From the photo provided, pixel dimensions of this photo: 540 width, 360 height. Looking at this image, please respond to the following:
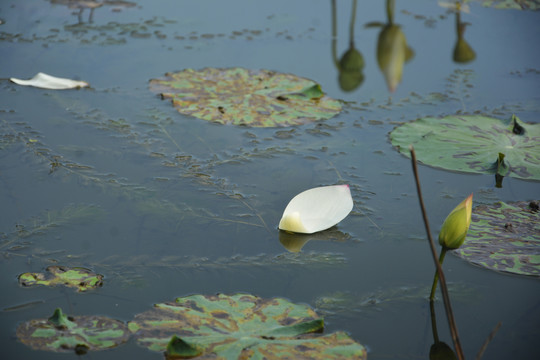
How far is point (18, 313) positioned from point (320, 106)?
1.56m

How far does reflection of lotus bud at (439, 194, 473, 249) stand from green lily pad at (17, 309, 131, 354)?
72 cm

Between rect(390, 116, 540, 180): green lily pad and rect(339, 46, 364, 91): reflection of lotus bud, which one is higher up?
rect(339, 46, 364, 91): reflection of lotus bud

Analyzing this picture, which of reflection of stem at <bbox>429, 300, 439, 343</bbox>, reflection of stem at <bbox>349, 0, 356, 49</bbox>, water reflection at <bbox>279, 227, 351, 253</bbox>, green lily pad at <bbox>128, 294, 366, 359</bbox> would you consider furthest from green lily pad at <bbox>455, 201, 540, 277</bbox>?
reflection of stem at <bbox>349, 0, 356, 49</bbox>

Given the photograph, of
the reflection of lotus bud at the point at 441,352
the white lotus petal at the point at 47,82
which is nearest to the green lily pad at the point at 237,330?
the reflection of lotus bud at the point at 441,352

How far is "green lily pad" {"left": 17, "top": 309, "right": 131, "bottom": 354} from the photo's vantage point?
1199 mm

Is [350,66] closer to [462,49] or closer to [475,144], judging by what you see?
[462,49]

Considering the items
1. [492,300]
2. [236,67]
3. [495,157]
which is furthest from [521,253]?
[236,67]

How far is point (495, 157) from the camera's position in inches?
82.7

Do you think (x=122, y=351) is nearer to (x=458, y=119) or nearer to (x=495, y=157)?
(x=495, y=157)

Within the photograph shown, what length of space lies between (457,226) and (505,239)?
42cm

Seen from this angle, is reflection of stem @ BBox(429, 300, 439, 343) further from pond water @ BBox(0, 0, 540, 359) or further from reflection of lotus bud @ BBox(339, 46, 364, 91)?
reflection of lotus bud @ BBox(339, 46, 364, 91)

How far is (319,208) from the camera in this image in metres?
1.71

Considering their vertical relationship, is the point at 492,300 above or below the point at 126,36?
below

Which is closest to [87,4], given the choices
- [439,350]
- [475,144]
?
[475,144]
